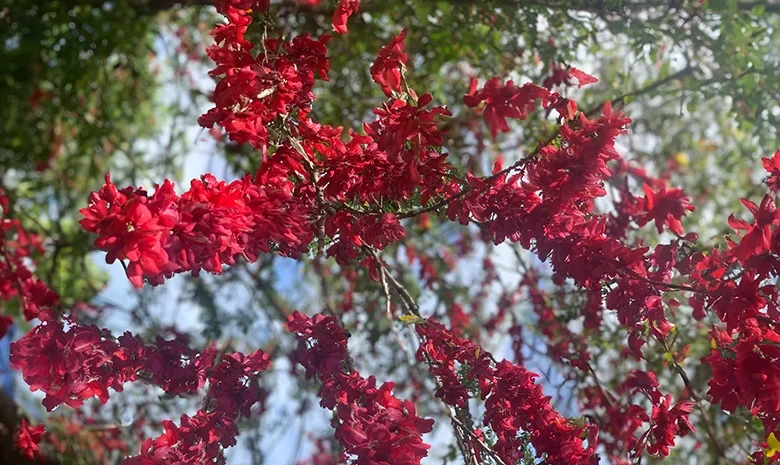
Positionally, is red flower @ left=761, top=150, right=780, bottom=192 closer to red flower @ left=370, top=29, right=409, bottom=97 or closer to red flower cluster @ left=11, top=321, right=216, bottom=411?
red flower @ left=370, top=29, right=409, bottom=97

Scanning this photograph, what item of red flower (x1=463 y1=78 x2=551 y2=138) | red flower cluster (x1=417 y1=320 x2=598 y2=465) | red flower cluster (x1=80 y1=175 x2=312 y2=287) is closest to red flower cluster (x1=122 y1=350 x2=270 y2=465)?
red flower cluster (x1=80 y1=175 x2=312 y2=287)

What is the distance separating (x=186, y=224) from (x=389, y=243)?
47 cm

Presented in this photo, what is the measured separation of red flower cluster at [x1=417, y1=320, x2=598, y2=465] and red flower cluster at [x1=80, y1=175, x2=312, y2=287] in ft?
1.39

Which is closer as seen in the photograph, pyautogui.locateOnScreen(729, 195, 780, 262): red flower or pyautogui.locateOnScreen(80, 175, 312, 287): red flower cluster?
pyautogui.locateOnScreen(80, 175, 312, 287): red flower cluster

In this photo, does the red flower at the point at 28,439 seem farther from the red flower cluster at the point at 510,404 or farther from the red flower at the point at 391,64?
the red flower at the point at 391,64

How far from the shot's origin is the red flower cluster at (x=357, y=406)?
4.12ft

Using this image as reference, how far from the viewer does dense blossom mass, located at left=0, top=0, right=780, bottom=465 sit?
127cm

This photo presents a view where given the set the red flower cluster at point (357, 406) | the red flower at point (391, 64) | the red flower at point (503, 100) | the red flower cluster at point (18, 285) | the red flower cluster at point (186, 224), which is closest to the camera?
the red flower cluster at point (186, 224)

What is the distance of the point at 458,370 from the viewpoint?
159 centimetres

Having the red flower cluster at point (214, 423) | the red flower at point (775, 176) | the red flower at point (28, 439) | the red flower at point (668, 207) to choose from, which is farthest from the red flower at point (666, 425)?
the red flower at point (28, 439)

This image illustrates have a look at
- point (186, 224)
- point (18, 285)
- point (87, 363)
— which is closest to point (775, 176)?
point (186, 224)

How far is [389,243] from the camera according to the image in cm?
147

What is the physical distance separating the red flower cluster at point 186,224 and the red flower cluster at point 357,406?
25 centimetres

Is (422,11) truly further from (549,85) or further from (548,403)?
(548,403)
